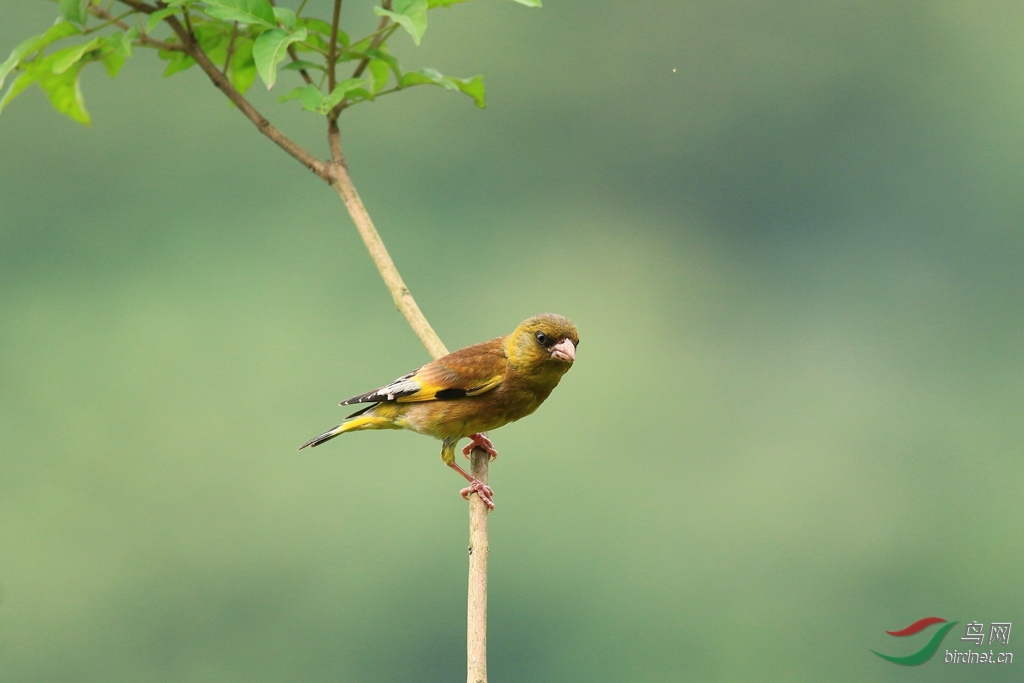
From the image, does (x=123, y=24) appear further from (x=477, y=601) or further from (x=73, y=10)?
(x=477, y=601)

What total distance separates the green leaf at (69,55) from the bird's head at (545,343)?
1379 mm

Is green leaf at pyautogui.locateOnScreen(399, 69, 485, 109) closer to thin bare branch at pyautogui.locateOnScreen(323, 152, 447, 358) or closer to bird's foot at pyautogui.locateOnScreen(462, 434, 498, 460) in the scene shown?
thin bare branch at pyautogui.locateOnScreen(323, 152, 447, 358)

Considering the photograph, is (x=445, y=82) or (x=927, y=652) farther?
(x=927, y=652)

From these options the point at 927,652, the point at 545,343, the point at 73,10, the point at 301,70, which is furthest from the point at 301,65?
the point at 927,652

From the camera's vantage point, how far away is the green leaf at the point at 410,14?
2115 mm

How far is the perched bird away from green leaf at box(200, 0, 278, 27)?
1037 millimetres

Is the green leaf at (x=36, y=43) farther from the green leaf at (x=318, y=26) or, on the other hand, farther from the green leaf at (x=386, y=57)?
the green leaf at (x=386, y=57)

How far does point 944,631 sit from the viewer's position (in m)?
4.21

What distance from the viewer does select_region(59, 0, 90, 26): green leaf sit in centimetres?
231

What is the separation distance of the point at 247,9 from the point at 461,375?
1.19 m

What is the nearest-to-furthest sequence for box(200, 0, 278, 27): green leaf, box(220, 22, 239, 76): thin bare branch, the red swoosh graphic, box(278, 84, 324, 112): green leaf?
box(200, 0, 278, 27): green leaf
box(278, 84, 324, 112): green leaf
box(220, 22, 239, 76): thin bare branch
the red swoosh graphic

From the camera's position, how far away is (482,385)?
2871 millimetres

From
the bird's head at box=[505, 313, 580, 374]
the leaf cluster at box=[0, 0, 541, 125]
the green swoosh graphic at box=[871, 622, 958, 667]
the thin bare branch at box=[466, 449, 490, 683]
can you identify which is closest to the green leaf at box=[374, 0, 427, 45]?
the leaf cluster at box=[0, 0, 541, 125]

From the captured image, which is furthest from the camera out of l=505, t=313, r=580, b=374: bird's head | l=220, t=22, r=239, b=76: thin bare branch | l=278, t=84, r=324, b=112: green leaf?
l=505, t=313, r=580, b=374: bird's head
